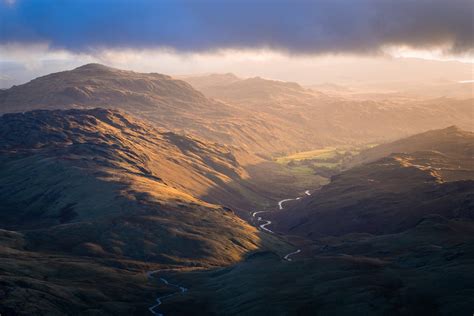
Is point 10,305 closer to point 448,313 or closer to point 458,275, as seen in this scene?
point 448,313

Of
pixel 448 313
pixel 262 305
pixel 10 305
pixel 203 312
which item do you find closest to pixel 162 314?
pixel 203 312

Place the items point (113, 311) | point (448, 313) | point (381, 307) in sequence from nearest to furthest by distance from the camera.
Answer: point (448, 313)
point (381, 307)
point (113, 311)

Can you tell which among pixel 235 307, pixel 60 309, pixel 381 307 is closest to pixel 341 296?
pixel 381 307

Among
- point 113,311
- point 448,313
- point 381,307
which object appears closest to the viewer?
point 448,313

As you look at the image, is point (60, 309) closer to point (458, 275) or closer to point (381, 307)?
point (381, 307)

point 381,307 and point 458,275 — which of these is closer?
point 381,307

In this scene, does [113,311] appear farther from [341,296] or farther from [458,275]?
[458,275]

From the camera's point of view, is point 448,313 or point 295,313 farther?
point 295,313

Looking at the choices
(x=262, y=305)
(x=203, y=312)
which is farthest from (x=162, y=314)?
(x=262, y=305)
